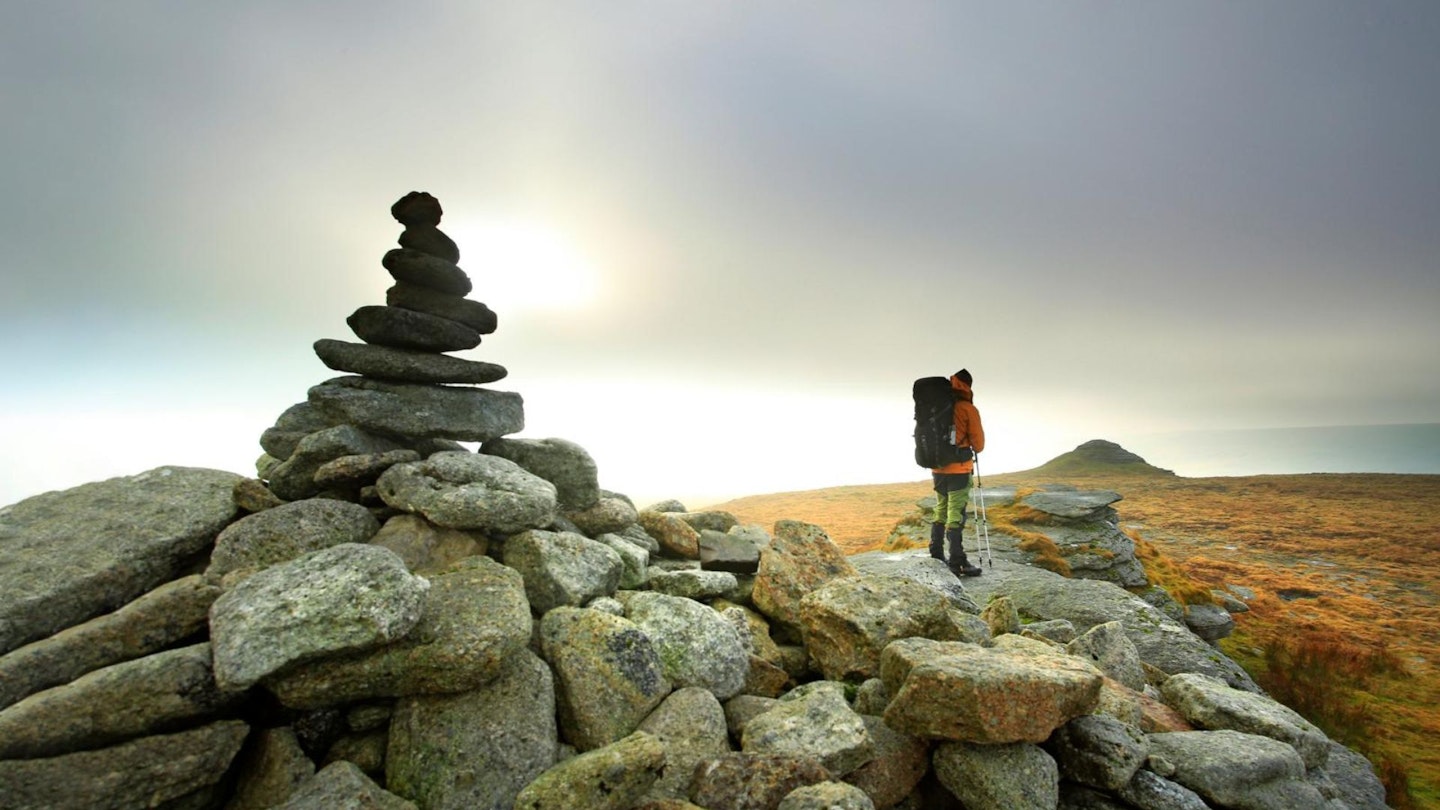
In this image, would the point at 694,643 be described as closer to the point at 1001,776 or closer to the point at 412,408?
the point at 1001,776

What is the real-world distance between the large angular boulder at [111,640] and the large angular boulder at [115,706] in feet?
2.96

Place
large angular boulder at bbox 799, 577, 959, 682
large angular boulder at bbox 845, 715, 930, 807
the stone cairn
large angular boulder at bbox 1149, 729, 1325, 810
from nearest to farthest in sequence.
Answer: the stone cairn → large angular boulder at bbox 845, 715, 930, 807 → large angular boulder at bbox 1149, 729, 1325, 810 → large angular boulder at bbox 799, 577, 959, 682

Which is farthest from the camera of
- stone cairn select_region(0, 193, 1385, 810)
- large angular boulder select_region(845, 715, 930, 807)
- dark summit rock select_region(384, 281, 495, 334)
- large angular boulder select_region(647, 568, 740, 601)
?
dark summit rock select_region(384, 281, 495, 334)

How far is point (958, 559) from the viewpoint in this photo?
1644 centimetres

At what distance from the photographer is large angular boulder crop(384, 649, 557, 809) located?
568 centimetres

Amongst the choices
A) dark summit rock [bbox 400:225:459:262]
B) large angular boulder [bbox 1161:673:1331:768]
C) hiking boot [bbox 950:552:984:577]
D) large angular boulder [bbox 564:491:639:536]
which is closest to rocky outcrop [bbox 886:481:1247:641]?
hiking boot [bbox 950:552:984:577]

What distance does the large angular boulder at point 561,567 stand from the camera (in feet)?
27.0

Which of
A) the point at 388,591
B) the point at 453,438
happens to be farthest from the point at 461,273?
the point at 388,591

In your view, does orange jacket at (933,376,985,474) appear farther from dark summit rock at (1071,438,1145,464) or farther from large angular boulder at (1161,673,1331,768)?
dark summit rock at (1071,438,1145,464)

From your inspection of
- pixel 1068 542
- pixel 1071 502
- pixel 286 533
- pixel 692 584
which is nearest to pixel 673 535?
pixel 692 584

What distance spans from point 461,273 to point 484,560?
6162mm

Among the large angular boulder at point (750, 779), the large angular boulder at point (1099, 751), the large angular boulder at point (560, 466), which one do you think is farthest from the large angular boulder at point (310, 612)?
the large angular boulder at point (1099, 751)

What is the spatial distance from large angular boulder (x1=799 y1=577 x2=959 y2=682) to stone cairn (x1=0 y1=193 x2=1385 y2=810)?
0.15 ft

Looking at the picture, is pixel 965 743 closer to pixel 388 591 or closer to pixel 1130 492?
pixel 388 591
